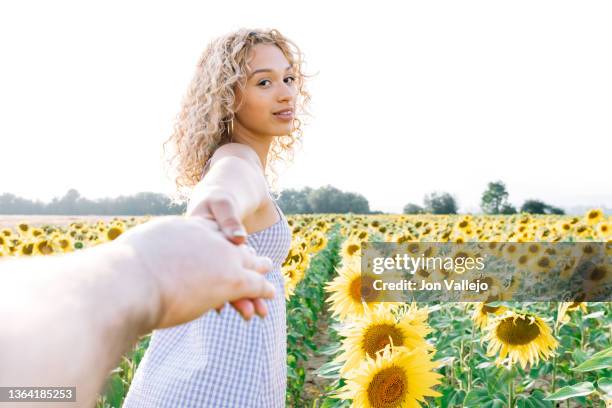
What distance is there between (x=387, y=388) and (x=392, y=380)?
1.5 inches

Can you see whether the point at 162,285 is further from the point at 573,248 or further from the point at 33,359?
the point at 573,248

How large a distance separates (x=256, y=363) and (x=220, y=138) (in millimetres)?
934

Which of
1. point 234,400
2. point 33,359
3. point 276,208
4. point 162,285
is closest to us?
point 33,359

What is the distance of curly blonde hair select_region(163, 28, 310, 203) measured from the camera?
2.38 meters

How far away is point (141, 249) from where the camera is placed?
2.77 feet

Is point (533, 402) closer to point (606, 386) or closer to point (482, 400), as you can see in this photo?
point (482, 400)

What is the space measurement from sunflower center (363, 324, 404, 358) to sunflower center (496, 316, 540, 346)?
2.67 ft

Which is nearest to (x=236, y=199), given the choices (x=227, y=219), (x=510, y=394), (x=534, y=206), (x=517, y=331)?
(x=227, y=219)

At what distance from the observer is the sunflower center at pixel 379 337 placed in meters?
2.62

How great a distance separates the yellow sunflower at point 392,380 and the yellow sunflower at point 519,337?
89 centimetres

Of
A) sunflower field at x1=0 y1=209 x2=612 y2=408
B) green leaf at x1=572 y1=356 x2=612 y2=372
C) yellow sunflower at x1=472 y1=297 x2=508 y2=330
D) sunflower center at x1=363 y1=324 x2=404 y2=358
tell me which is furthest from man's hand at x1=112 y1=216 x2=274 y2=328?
yellow sunflower at x1=472 y1=297 x2=508 y2=330

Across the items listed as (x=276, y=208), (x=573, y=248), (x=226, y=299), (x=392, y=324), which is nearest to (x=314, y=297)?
(x=573, y=248)

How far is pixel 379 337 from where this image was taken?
8.64ft

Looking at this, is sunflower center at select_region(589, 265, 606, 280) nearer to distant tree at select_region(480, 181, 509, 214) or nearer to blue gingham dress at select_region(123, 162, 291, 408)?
blue gingham dress at select_region(123, 162, 291, 408)
